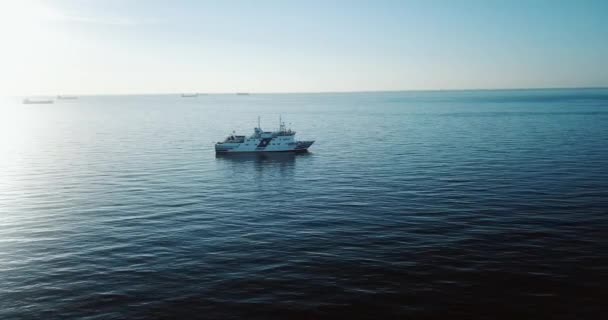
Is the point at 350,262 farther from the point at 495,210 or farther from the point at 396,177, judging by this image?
the point at 396,177

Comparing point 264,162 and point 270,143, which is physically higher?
point 270,143

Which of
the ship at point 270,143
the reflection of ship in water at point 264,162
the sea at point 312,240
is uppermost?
the ship at point 270,143

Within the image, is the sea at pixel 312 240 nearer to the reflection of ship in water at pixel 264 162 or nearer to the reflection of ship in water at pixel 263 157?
the reflection of ship in water at pixel 264 162

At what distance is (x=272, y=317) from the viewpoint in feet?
94.3

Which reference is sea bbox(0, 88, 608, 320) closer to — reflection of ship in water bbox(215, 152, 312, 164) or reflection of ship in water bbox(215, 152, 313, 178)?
reflection of ship in water bbox(215, 152, 313, 178)

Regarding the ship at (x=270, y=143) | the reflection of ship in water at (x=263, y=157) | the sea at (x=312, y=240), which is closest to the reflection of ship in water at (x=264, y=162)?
the reflection of ship in water at (x=263, y=157)

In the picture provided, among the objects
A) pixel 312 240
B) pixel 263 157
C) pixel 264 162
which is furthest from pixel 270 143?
pixel 312 240

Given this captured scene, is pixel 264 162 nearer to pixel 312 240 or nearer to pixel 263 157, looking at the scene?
pixel 263 157

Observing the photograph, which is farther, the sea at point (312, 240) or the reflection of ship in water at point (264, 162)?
the reflection of ship in water at point (264, 162)

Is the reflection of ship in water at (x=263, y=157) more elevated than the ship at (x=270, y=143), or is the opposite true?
the ship at (x=270, y=143)

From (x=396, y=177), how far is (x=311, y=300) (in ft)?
156

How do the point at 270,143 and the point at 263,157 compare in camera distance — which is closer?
the point at 263,157

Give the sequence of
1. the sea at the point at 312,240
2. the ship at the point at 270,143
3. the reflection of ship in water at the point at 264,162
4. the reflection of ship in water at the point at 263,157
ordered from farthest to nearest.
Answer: the ship at the point at 270,143, the reflection of ship in water at the point at 263,157, the reflection of ship in water at the point at 264,162, the sea at the point at 312,240

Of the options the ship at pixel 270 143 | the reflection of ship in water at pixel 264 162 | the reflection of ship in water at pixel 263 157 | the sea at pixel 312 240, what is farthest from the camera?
the ship at pixel 270 143
